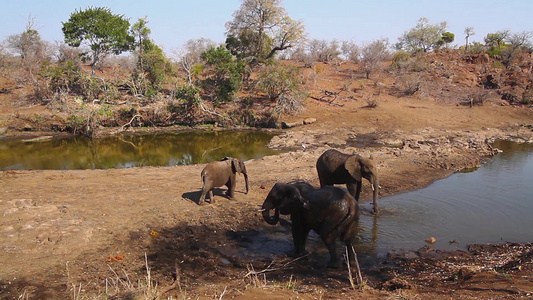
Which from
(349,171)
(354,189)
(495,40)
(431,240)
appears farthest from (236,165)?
(495,40)

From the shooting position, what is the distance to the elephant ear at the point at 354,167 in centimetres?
952

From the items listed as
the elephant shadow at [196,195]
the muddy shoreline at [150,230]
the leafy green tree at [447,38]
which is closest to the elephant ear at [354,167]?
the muddy shoreline at [150,230]

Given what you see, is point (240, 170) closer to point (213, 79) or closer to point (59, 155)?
point (59, 155)

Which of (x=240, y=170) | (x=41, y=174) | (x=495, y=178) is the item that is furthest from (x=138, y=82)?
(x=495, y=178)

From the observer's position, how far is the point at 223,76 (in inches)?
1168

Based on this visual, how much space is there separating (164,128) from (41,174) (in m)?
14.2

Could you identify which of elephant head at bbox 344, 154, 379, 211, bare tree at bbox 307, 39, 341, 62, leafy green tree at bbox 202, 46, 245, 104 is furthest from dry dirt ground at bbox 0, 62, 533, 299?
bare tree at bbox 307, 39, 341, 62

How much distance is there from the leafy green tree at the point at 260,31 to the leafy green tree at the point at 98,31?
10037 millimetres

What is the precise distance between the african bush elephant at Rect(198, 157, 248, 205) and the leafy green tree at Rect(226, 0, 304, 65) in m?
25.6

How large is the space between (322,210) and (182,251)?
9.63 feet

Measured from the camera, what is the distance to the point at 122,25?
32969mm

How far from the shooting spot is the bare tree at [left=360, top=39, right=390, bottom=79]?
37.2 meters

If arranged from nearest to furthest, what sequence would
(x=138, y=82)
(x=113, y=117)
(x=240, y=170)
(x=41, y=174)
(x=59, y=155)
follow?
1. (x=240, y=170)
2. (x=41, y=174)
3. (x=59, y=155)
4. (x=113, y=117)
5. (x=138, y=82)

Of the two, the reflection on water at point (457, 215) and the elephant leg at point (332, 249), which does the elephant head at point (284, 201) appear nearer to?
the elephant leg at point (332, 249)
